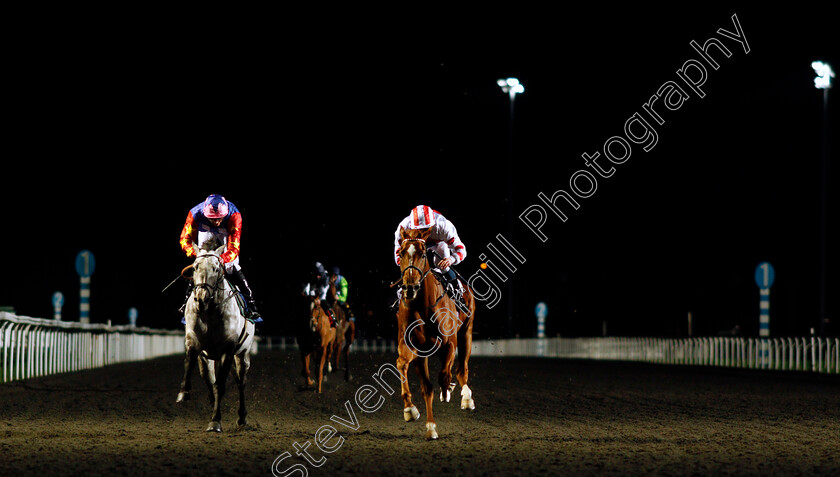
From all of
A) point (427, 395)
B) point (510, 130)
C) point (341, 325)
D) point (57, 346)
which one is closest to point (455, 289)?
point (427, 395)

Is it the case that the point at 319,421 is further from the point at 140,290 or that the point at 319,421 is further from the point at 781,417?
the point at 140,290

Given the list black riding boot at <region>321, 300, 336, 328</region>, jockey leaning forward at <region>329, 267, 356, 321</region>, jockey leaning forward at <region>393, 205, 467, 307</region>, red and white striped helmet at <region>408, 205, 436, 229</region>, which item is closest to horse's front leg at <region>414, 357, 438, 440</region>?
jockey leaning forward at <region>393, 205, 467, 307</region>

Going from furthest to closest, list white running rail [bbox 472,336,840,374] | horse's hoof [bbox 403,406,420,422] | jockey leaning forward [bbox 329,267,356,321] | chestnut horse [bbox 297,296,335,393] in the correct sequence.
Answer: white running rail [bbox 472,336,840,374], jockey leaning forward [bbox 329,267,356,321], chestnut horse [bbox 297,296,335,393], horse's hoof [bbox 403,406,420,422]

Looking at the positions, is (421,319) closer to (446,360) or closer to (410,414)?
(446,360)

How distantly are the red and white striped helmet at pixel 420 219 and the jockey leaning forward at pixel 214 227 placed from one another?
1.85m

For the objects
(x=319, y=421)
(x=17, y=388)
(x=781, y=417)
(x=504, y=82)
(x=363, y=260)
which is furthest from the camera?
(x=363, y=260)

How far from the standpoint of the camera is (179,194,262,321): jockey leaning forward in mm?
10945

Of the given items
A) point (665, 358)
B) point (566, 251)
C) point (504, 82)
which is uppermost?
point (504, 82)

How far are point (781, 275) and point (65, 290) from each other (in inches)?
2137

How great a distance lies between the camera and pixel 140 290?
87.9 metres

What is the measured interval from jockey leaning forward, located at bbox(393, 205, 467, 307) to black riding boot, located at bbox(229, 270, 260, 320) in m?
1.71

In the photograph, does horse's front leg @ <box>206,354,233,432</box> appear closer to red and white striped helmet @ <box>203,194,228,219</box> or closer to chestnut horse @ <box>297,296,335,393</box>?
red and white striped helmet @ <box>203,194,228,219</box>

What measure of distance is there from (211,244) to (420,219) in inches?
83.7

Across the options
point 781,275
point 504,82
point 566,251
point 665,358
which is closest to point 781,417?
point 665,358
